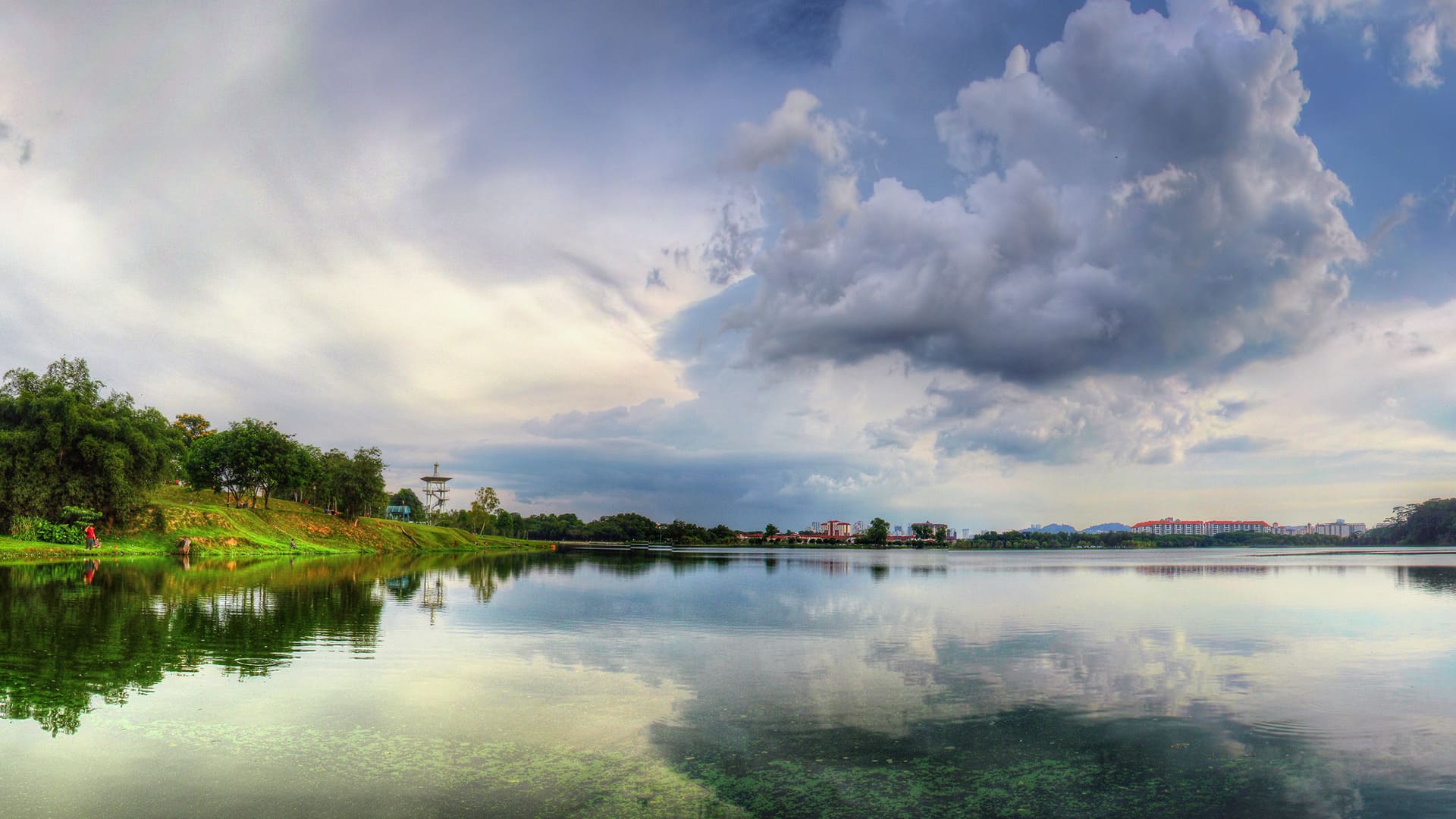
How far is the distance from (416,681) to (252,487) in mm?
102250

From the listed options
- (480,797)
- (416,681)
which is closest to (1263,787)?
(480,797)

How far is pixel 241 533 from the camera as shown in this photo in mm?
85250

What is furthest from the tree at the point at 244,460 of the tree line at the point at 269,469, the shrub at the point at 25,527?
the shrub at the point at 25,527

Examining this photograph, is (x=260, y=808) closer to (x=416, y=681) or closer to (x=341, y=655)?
(x=416, y=681)

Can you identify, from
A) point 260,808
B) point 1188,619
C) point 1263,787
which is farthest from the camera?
point 1188,619

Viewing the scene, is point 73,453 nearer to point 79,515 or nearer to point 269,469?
point 79,515

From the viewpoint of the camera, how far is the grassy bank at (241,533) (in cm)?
7294

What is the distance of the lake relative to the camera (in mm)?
10797

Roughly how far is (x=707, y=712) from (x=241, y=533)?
89.2m

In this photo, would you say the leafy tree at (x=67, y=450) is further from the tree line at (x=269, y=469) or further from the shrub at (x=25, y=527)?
the tree line at (x=269, y=469)

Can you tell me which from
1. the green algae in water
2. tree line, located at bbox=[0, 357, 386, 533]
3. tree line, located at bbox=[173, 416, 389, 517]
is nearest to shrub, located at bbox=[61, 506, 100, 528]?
tree line, located at bbox=[0, 357, 386, 533]

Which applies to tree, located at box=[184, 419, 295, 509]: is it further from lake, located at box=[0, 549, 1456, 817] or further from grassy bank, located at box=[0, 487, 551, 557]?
lake, located at box=[0, 549, 1456, 817]

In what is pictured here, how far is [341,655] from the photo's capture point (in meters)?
Result: 21.8

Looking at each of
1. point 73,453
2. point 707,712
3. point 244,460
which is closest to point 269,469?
point 244,460
